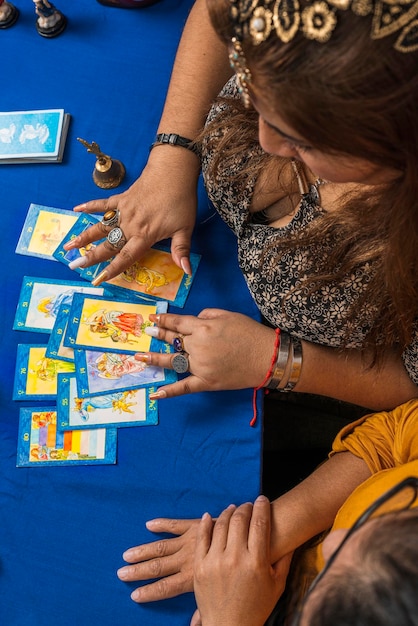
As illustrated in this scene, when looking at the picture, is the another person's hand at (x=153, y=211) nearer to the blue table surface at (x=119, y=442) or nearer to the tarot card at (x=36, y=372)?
the blue table surface at (x=119, y=442)

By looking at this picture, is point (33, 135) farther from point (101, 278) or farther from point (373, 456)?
point (373, 456)

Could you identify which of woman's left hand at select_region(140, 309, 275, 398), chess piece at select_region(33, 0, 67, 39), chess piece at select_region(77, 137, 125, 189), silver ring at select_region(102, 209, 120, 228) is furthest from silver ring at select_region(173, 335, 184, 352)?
chess piece at select_region(33, 0, 67, 39)

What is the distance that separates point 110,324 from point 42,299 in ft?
0.64

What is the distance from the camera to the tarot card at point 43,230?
1.51 m

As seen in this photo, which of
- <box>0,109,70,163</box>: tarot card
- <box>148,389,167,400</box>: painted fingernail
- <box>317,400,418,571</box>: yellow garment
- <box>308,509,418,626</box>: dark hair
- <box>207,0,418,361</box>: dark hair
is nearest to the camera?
<box>308,509,418,626</box>: dark hair

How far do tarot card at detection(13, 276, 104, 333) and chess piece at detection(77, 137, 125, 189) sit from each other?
29 cm

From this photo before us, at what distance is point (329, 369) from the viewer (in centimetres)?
136

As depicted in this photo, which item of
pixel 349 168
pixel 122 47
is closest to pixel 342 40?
pixel 349 168

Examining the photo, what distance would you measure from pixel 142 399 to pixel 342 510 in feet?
1.70

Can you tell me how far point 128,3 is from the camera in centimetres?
172

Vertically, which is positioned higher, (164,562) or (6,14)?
(6,14)

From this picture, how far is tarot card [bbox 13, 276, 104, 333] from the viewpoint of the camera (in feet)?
4.73

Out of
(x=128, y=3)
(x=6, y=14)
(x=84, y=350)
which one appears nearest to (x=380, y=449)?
(x=84, y=350)

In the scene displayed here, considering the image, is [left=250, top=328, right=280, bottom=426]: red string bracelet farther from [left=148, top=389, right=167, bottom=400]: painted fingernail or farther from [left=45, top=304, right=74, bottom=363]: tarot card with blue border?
[left=45, top=304, right=74, bottom=363]: tarot card with blue border
